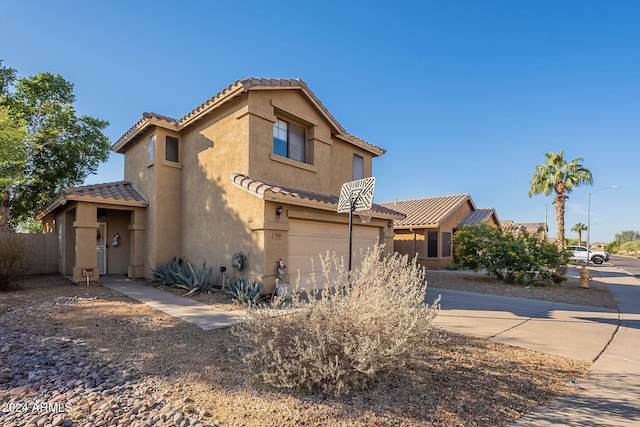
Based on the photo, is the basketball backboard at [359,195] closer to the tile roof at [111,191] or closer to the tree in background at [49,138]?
the tile roof at [111,191]

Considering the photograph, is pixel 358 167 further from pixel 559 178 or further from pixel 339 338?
pixel 559 178

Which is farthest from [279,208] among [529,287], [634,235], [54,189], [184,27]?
[634,235]

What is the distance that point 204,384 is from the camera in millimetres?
3625

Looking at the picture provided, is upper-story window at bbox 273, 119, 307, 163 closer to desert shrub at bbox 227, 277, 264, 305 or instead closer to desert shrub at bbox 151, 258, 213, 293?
desert shrub at bbox 227, 277, 264, 305

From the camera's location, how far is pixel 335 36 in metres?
12.0

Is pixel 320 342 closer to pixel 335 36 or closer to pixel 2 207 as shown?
pixel 335 36

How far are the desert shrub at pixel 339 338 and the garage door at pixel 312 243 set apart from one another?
4606 millimetres

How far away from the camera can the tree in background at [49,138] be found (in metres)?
17.2

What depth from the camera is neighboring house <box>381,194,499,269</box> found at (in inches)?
784

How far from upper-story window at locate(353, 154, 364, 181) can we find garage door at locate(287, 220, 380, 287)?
309 centimetres

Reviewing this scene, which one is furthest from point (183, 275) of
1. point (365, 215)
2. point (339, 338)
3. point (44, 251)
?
point (44, 251)

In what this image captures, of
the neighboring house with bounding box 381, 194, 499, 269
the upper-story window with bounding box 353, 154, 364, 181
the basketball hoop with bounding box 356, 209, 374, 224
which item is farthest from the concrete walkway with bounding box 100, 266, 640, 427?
the neighboring house with bounding box 381, 194, 499, 269

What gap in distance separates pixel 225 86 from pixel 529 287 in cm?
1396

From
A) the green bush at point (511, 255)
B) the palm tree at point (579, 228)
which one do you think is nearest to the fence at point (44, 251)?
the green bush at point (511, 255)
